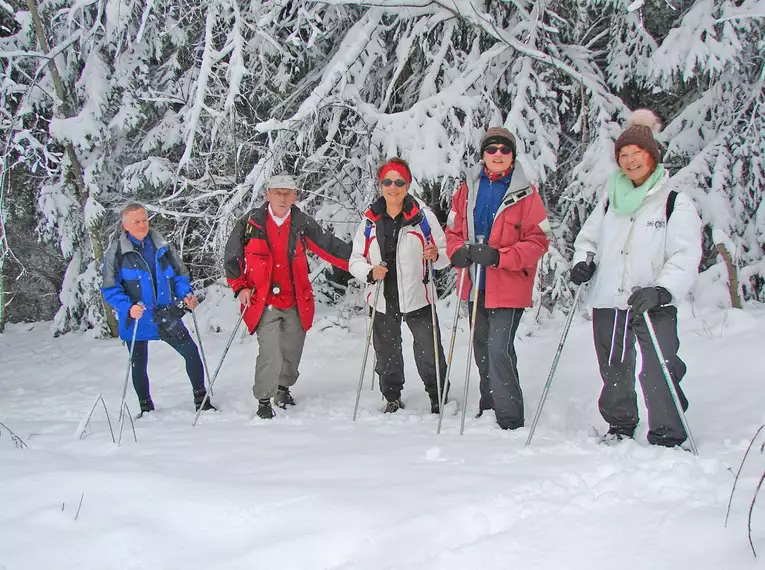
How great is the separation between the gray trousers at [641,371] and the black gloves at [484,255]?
0.75 m

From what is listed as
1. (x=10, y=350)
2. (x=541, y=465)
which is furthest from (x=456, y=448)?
(x=10, y=350)

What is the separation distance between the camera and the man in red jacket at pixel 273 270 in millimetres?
5074

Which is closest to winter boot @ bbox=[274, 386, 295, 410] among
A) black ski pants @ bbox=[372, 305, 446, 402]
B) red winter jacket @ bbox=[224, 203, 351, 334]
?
red winter jacket @ bbox=[224, 203, 351, 334]

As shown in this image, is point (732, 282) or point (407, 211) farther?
point (732, 282)

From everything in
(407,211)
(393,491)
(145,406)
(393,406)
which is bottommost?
(145,406)

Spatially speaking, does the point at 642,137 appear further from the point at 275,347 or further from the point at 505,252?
the point at 275,347

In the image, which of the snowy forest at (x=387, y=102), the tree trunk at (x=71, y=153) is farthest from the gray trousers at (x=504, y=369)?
the tree trunk at (x=71, y=153)

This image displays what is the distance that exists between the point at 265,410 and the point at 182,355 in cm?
111

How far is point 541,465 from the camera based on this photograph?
3.13 metres

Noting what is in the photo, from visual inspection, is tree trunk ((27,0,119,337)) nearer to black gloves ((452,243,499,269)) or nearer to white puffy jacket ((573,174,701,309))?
black gloves ((452,243,499,269))

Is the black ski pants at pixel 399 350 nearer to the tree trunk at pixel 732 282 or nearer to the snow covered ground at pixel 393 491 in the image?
the snow covered ground at pixel 393 491

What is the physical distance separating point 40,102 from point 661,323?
9.52 meters

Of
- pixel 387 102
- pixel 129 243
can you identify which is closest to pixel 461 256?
pixel 129 243

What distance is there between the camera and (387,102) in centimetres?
725
